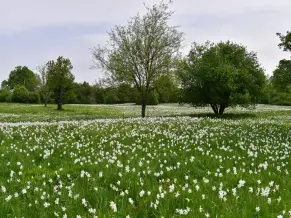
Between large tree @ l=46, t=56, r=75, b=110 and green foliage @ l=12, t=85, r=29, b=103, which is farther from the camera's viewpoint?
green foliage @ l=12, t=85, r=29, b=103

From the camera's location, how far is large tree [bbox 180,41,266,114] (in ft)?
104

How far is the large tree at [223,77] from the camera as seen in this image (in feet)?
104

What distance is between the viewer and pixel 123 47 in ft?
102

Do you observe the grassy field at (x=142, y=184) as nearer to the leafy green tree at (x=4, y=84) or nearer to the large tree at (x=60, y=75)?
the large tree at (x=60, y=75)

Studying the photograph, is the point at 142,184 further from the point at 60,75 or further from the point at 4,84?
the point at 4,84

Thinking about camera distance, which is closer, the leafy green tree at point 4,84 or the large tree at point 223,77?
the large tree at point 223,77

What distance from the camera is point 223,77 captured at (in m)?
31.7

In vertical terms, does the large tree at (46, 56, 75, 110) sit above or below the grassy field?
above

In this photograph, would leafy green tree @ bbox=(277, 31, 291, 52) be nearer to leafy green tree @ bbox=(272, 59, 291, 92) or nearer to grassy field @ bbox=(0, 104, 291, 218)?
leafy green tree @ bbox=(272, 59, 291, 92)

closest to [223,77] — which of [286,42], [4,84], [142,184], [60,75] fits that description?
[286,42]

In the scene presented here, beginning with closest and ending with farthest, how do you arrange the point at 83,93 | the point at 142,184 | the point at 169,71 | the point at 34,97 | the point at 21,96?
the point at 142,184, the point at 169,71, the point at 21,96, the point at 34,97, the point at 83,93

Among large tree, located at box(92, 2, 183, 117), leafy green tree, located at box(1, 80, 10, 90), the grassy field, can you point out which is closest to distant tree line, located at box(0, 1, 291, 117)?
large tree, located at box(92, 2, 183, 117)

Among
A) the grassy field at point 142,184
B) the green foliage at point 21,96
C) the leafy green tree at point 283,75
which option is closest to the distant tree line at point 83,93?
the green foliage at point 21,96

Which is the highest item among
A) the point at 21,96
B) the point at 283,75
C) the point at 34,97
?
the point at 21,96
